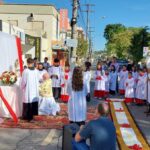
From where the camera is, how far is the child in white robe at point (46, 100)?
14.2 metres

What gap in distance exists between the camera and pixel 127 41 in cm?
9731

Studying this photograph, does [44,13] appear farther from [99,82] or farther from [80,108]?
[80,108]

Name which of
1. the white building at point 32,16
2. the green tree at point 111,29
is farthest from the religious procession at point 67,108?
the green tree at point 111,29

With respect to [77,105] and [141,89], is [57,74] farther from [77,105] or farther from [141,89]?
[77,105]

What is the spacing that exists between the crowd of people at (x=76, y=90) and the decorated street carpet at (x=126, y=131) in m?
1.12

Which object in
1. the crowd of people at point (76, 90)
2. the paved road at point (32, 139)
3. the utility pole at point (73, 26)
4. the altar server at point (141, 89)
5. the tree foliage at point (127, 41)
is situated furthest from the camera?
the tree foliage at point (127, 41)

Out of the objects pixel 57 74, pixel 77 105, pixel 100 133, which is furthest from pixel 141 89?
pixel 100 133

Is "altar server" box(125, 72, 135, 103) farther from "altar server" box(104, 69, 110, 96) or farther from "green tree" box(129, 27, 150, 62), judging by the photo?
"green tree" box(129, 27, 150, 62)

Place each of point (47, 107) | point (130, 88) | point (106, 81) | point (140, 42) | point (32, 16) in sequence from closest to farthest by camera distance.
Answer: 1. point (47, 107)
2. point (130, 88)
3. point (106, 81)
4. point (140, 42)
5. point (32, 16)

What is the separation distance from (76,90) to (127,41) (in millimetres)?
88044

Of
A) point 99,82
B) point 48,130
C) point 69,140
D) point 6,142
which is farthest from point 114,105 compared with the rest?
point 69,140

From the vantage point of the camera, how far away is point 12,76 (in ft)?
43.8

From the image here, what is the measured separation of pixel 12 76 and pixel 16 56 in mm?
1836

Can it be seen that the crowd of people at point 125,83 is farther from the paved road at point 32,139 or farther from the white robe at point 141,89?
the paved road at point 32,139
